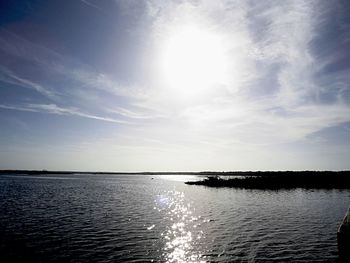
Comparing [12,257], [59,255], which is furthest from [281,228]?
[12,257]

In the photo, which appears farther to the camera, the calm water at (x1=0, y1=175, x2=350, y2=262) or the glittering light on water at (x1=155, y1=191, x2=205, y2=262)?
the glittering light on water at (x1=155, y1=191, x2=205, y2=262)

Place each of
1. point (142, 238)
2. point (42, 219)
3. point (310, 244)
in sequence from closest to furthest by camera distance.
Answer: point (310, 244)
point (142, 238)
point (42, 219)

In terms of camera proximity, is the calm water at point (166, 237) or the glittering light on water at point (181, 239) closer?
the calm water at point (166, 237)

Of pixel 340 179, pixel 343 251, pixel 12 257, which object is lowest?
pixel 12 257

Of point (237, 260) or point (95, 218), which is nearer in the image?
point (237, 260)

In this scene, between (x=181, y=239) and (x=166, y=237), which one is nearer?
(x=181, y=239)

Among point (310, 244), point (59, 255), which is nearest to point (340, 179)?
point (310, 244)

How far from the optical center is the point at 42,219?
103 feet

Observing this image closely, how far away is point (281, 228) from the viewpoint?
91.7 ft

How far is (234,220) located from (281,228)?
641 cm

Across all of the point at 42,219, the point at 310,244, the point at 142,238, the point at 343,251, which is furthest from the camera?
the point at 42,219

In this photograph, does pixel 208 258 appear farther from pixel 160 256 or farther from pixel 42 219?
pixel 42 219

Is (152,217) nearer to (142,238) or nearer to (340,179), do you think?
(142,238)

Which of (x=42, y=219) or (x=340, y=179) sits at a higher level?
(x=340, y=179)
